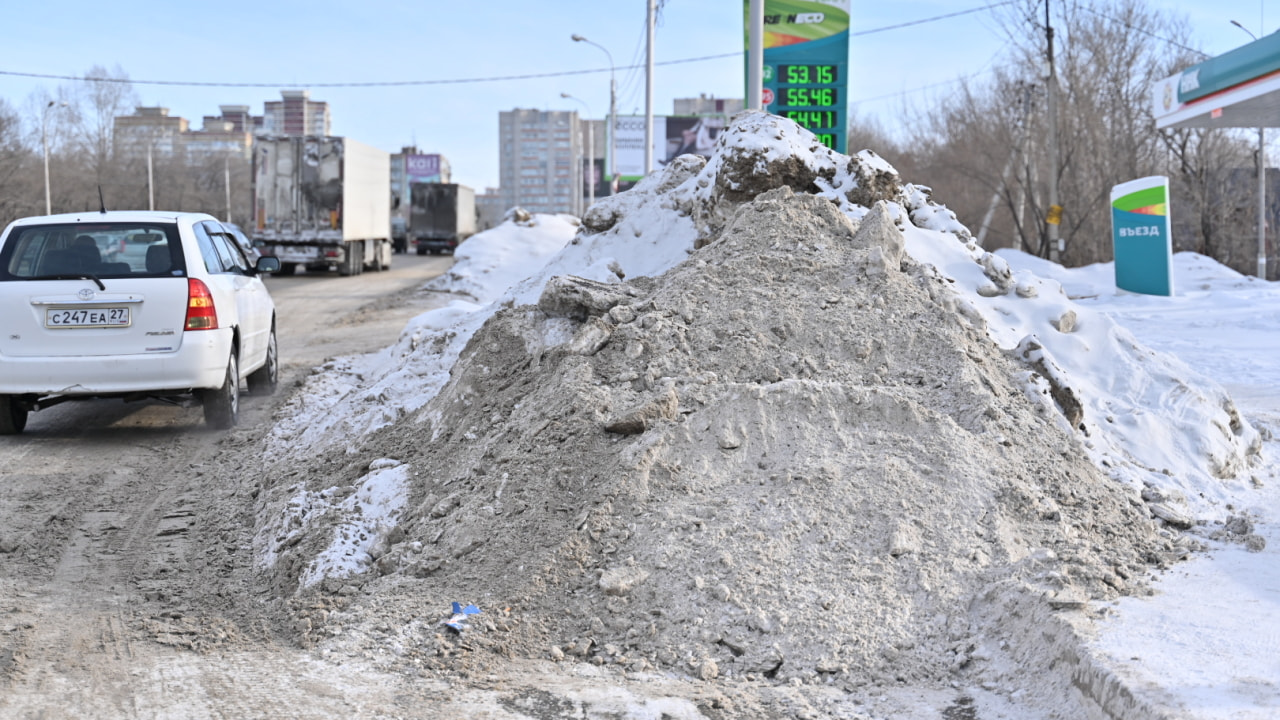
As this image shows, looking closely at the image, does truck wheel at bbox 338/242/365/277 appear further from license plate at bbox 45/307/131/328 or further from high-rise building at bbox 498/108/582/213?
high-rise building at bbox 498/108/582/213

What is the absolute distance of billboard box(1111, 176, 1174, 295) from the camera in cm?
1991

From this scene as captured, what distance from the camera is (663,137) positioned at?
55.0 metres

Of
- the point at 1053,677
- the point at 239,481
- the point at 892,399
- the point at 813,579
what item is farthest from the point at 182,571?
the point at 1053,677

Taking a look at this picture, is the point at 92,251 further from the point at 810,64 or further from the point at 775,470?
the point at 810,64

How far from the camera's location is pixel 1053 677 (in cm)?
376

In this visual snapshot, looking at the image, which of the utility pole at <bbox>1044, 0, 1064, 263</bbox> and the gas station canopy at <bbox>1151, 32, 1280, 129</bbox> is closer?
the gas station canopy at <bbox>1151, 32, 1280, 129</bbox>

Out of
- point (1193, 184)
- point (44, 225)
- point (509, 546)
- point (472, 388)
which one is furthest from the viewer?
point (1193, 184)

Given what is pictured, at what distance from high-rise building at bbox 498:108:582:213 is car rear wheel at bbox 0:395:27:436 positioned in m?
135

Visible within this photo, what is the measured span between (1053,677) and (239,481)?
5056 mm

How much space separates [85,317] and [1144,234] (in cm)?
1875

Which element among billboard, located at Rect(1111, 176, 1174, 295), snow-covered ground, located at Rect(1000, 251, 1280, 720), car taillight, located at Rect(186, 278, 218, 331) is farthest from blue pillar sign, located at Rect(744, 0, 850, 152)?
car taillight, located at Rect(186, 278, 218, 331)

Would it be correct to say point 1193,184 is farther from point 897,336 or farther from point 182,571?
point 182,571

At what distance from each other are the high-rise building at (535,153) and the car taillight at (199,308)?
442 ft

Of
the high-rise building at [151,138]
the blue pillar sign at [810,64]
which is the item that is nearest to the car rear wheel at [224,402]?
the blue pillar sign at [810,64]
